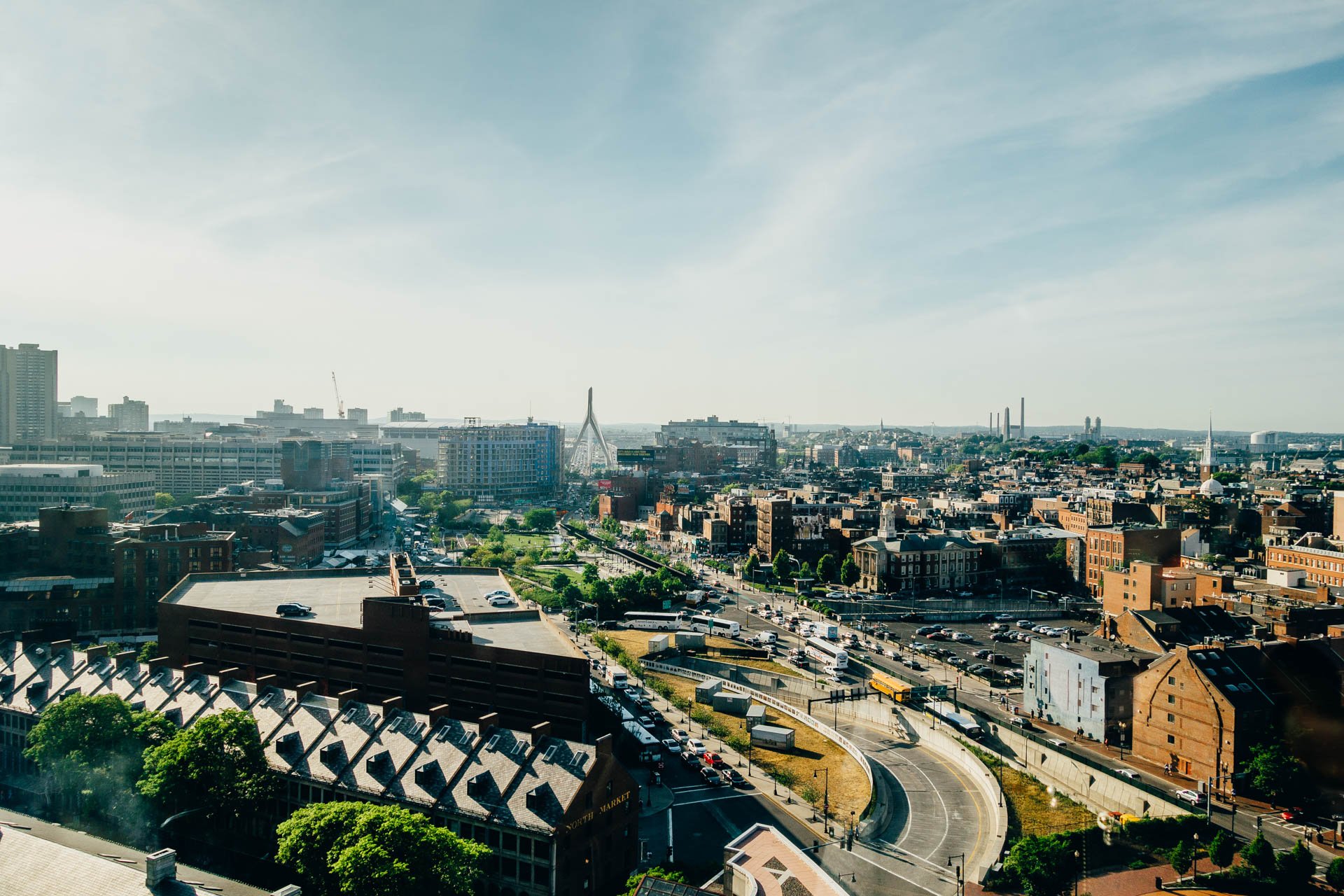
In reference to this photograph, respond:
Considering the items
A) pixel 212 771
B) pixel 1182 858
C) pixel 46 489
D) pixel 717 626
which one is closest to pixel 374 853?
pixel 212 771

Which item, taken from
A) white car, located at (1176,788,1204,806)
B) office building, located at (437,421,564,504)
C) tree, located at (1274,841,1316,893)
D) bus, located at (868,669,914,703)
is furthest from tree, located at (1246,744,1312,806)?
office building, located at (437,421,564,504)

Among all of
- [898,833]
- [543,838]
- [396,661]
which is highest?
[396,661]

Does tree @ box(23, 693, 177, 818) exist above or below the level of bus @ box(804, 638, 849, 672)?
above

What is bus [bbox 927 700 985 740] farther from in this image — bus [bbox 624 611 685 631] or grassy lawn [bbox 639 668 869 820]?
bus [bbox 624 611 685 631]

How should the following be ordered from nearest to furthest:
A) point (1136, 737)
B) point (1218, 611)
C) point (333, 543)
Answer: point (1136, 737) → point (1218, 611) → point (333, 543)

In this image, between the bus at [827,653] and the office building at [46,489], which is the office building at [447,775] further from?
the office building at [46,489]

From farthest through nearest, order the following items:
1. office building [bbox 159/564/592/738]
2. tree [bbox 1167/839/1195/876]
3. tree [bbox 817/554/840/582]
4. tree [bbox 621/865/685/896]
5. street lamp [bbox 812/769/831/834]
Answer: tree [bbox 817/554/840/582], office building [bbox 159/564/592/738], street lamp [bbox 812/769/831/834], tree [bbox 1167/839/1195/876], tree [bbox 621/865/685/896]

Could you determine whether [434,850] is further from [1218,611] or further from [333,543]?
[333,543]

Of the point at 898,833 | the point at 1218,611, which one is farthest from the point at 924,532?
the point at 898,833
